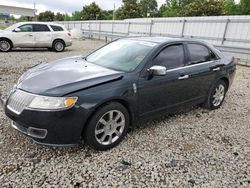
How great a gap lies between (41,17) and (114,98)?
71.7 meters

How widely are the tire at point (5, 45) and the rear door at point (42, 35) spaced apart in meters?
1.32

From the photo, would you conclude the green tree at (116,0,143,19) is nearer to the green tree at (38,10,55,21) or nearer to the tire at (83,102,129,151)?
the green tree at (38,10,55,21)

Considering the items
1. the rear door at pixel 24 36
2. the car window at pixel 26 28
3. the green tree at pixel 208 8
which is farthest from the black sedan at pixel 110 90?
the green tree at pixel 208 8

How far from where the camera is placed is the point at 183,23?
45.3ft

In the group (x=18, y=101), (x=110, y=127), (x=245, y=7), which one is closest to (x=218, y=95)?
(x=110, y=127)

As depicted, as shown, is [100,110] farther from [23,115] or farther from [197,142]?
[197,142]

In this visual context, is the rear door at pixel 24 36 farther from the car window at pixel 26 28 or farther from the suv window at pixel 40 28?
the suv window at pixel 40 28

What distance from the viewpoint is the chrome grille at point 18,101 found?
2.70 m

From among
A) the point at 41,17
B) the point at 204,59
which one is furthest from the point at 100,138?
the point at 41,17

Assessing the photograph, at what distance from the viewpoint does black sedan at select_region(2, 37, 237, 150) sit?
8.73ft

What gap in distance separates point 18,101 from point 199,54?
129 inches

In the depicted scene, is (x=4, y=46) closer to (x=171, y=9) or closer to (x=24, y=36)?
(x=24, y=36)

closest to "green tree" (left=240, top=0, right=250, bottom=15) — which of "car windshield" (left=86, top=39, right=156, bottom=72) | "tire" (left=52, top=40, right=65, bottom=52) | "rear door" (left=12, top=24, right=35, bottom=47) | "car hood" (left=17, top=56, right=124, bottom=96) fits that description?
"tire" (left=52, top=40, right=65, bottom=52)

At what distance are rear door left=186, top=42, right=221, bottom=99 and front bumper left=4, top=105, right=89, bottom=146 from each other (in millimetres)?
2262
